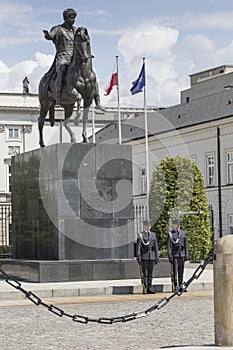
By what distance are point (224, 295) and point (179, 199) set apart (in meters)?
34.6

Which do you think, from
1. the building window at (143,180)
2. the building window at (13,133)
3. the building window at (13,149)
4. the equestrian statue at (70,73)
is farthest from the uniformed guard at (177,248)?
the building window at (13,133)

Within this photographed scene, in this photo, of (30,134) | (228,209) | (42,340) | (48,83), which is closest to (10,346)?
(42,340)

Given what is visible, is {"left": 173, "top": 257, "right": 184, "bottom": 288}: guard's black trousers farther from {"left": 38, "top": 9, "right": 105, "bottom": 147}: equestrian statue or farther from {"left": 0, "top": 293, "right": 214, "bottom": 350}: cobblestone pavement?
{"left": 38, "top": 9, "right": 105, "bottom": 147}: equestrian statue

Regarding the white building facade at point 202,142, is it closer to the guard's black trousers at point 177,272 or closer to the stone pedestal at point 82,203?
the stone pedestal at point 82,203

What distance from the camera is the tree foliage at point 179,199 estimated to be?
4053cm

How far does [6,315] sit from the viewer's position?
564 inches

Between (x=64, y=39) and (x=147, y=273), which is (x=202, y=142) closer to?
(x=64, y=39)

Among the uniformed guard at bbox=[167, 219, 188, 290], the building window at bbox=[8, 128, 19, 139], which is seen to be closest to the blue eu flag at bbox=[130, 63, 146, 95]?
the uniformed guard at bbox=[167, 219, 188, 290]

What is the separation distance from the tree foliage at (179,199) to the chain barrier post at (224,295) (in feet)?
96.9

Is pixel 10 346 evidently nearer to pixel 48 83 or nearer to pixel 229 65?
pixel 48 83

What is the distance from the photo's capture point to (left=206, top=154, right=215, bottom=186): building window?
174 ft

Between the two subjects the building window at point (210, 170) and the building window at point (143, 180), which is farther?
the building window at point (143, 180)

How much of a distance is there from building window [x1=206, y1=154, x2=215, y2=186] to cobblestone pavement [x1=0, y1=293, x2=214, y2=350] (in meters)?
37.5

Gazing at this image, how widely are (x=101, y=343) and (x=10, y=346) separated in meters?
1.14
